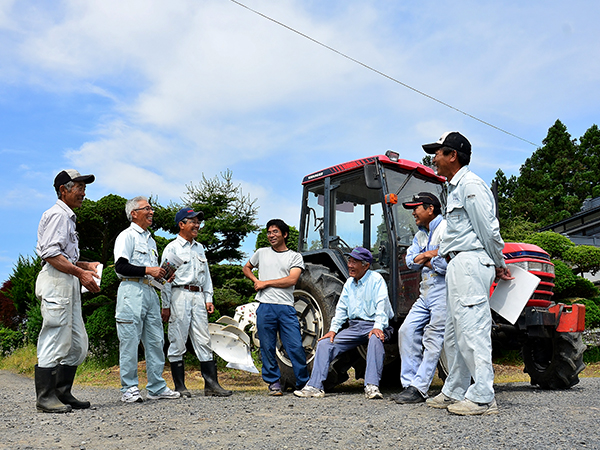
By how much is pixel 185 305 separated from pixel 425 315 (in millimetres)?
2238

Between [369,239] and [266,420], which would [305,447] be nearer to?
[266,420]

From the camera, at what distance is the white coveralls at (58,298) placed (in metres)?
4.21

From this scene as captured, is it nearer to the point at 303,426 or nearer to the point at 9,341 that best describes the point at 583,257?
the point at 303,426

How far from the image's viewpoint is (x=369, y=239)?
5953 mm

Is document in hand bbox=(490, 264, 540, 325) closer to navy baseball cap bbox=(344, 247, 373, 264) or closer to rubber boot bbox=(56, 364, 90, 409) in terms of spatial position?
navy baseball cap bbox=(344, 247, 373, 264)

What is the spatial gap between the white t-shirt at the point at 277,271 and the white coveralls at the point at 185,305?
0.62 m

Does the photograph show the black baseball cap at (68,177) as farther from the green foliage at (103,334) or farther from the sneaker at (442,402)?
the green foliage at (103,334)

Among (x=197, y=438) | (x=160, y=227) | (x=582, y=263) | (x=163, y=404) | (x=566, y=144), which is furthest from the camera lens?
(x=566, y=144)

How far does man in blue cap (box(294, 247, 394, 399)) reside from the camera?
5.08 metres

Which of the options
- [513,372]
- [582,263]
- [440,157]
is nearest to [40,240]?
[440,157]

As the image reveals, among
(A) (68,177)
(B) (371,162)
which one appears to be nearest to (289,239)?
(B) (371,162)

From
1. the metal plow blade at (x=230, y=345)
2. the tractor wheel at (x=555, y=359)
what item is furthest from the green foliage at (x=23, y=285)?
the tractor wheel at (x=555, y=359)

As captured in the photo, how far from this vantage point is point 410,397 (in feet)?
14.8

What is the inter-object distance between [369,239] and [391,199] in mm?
611
